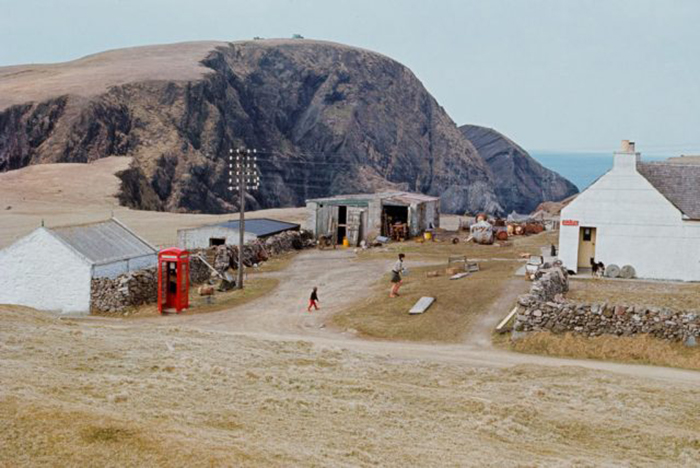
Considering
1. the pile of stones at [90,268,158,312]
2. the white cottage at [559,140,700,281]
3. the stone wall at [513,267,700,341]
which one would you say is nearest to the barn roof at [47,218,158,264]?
the pile of stones at [90,268,158,312]

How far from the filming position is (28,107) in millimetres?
109750

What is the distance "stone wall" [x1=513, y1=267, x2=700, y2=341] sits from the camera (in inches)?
1021

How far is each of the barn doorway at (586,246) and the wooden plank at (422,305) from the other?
9974 millimetres

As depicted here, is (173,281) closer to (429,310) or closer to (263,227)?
(429,310)

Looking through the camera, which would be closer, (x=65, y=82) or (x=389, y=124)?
(x=65, y=82)

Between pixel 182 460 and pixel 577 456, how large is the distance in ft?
21.7

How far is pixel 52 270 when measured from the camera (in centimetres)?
3509

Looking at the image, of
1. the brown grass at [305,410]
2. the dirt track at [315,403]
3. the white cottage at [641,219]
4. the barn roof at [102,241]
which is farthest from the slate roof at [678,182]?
the barn roof at [102,241]

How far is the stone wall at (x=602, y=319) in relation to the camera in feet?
85.0

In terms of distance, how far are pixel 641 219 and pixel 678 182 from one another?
285 cm

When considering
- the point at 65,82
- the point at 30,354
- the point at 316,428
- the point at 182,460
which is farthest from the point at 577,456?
the point at 65,82

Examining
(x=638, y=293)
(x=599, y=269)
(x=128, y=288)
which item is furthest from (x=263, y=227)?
(x=638, y=293)

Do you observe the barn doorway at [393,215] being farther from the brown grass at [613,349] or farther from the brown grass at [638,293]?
the brown grass at [613,349]

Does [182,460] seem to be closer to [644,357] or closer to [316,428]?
[316,428]
